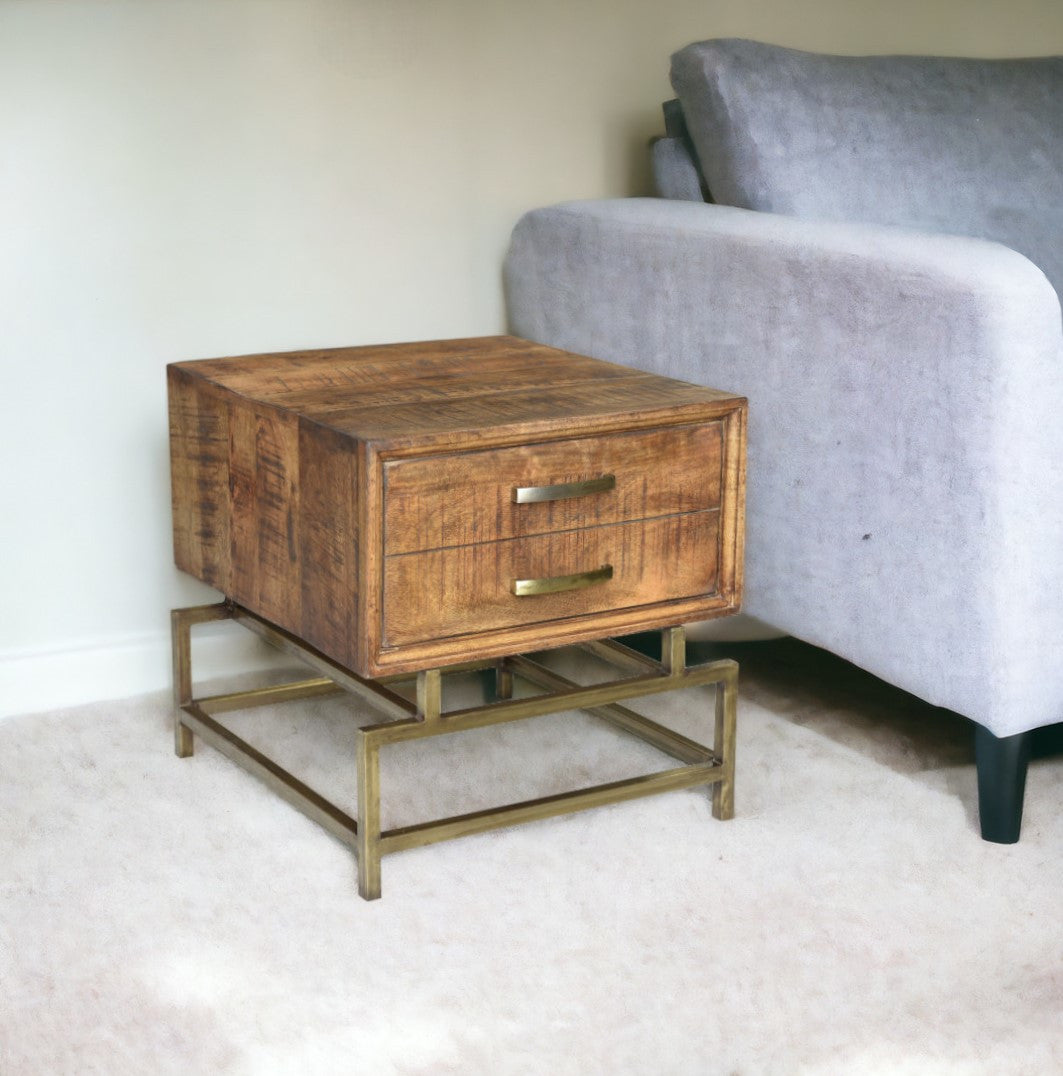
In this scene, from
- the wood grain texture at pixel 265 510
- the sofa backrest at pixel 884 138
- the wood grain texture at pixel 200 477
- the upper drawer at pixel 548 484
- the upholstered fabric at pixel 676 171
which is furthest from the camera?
the upholstered fabric at pixel 676 171

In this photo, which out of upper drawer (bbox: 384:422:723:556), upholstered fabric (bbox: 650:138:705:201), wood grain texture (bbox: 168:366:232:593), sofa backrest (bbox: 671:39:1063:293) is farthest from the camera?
upholstered fabric (bbox: 650:138:705:201)

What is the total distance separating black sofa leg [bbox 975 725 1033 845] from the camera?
1.51 meters

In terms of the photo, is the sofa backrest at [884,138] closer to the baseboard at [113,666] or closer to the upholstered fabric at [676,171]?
the upholstered fabric at [676,171]

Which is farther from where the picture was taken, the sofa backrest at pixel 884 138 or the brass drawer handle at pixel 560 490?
the sofa backrest at pixel 884 138

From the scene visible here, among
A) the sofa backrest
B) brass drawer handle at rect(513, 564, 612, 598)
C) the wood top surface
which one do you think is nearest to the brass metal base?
brass drawer handle at rect(513, 564, 612, 598)

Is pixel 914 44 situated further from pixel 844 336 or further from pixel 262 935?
pixel 262 935

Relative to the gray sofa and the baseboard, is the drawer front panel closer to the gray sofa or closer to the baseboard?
the gray sofa

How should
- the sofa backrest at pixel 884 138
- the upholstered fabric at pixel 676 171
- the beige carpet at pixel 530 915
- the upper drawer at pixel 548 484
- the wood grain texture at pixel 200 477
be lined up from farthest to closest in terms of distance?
1. the upholstered fabric at pixel 676 171
2. the sofa backrest at pixel 884 138
3. the wood grain texture at pixel 200 477
4. the upper drawer at pixel 548 484
5. the beige carpet at pixel 530 915

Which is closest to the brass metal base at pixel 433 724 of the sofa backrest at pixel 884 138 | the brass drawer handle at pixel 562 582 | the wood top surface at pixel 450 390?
the brass drawer handle at pixel 562 582

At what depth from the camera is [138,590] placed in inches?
77.1

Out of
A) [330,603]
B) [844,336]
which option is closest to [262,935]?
[330,603]

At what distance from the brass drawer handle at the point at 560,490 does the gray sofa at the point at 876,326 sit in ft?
1.02

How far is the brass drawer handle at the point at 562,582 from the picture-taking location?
1420 millimetres

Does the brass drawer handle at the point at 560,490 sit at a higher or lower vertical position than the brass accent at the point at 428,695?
higher
